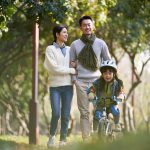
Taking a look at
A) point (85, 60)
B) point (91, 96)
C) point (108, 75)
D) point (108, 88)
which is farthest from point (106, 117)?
point (85, 60)

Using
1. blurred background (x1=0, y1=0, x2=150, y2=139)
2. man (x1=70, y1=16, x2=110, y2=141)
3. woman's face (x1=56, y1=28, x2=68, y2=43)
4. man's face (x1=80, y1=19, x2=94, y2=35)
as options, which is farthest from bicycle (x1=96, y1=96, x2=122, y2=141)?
woman's face (x1=56, y1=28, x2=68, y2=43)

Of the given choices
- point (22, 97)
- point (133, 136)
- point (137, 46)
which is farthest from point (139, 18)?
point (133, 136)

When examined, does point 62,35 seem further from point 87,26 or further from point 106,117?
point 106,117

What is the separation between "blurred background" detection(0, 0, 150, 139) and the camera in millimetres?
9172

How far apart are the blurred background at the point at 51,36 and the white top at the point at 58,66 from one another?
485 mm

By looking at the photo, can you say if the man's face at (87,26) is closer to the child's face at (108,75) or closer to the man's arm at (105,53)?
the man's arm at (105,53)

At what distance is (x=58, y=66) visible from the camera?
8773 mm

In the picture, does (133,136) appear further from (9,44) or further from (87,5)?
(9,44)

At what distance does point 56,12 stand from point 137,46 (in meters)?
12.8

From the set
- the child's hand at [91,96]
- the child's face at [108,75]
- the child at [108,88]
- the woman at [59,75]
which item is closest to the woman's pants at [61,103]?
the woman at [59,75]

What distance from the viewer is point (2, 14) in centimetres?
883

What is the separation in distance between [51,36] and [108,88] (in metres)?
14.1

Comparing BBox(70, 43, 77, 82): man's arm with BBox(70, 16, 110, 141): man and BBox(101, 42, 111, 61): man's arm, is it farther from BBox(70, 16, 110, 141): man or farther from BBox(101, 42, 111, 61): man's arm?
BBox(101, 42, 111, 61): man's arm

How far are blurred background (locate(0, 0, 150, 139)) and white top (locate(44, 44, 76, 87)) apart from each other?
485mm
